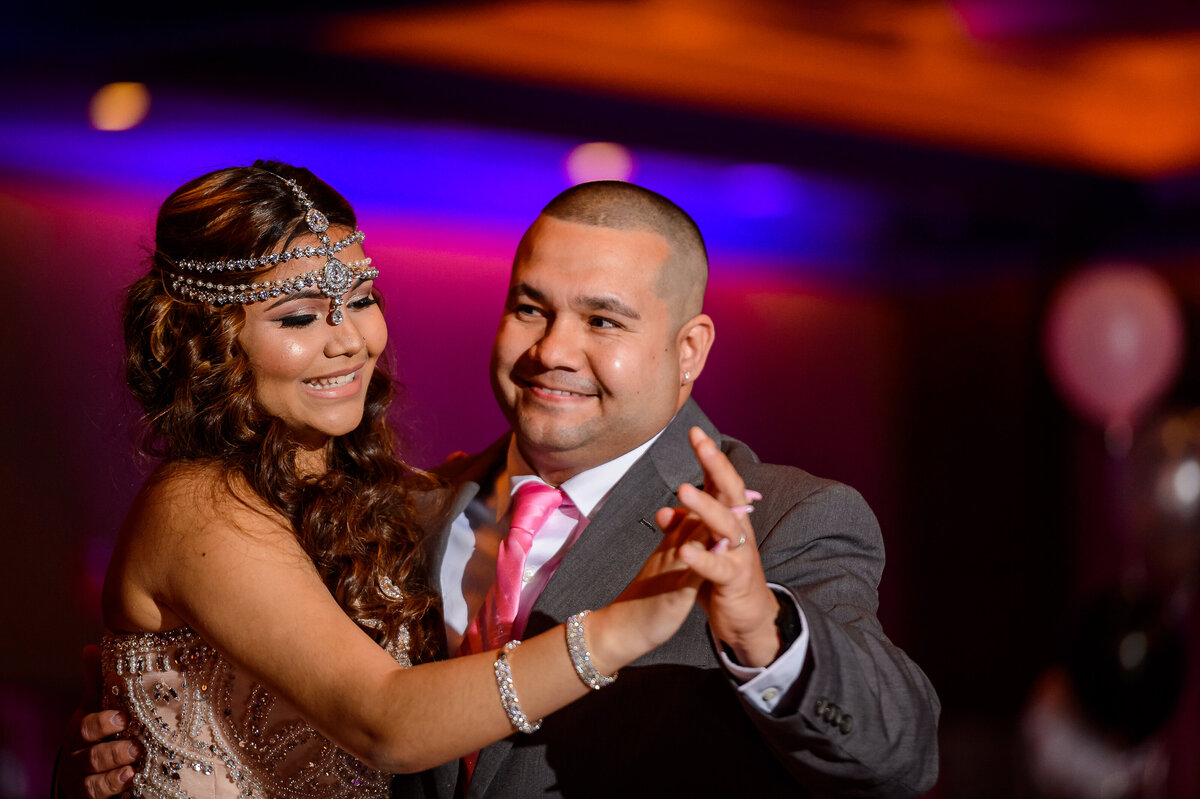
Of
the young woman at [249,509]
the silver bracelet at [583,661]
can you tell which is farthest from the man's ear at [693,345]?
the silver bracelet at [583,661]

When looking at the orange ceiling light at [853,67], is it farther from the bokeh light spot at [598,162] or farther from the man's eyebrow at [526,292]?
the man's eyebrow at [526,292]

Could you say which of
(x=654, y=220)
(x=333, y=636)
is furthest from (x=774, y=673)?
(x=654, y=220)

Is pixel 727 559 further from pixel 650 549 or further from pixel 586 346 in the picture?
pixel 586 346

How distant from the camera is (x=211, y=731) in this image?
224cm

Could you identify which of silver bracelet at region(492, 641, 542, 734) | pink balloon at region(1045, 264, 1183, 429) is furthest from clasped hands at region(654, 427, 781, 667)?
pink balloon at region(1045, 264, 1183, 429)

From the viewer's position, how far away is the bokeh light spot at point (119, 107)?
4.21 m

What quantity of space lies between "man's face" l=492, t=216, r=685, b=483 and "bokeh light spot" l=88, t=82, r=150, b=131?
7.97 ft

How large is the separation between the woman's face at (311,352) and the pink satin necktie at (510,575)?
401mm

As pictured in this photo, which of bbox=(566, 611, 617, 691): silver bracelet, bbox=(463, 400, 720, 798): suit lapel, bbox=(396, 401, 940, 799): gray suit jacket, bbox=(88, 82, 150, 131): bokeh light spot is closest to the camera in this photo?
bbox=(566, 611, 617, 691): silver bracelet

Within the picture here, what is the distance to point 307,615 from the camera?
196 centimetres

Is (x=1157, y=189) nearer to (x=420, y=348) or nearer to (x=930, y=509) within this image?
(x=930, y=509)

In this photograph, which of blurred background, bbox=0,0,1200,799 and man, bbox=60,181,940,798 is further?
blurred background, bbox=0,0,1200,799

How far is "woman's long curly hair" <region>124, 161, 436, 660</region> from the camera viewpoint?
2246 millimetres

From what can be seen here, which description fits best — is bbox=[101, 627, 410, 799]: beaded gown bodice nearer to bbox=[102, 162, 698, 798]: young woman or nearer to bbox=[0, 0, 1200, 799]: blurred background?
bbox=[102, 162, 698, 798]: young woman
